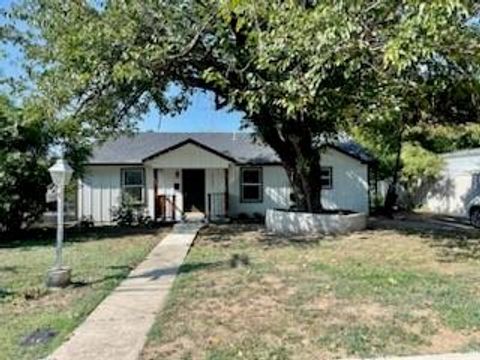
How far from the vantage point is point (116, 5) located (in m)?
13.8

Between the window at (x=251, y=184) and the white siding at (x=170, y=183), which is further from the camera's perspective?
the window at (x=251, y=184)

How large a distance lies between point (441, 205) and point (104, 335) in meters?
25.6

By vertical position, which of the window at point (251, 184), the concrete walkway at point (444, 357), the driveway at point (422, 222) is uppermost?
the window at point (251, 184)

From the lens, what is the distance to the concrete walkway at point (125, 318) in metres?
6.71

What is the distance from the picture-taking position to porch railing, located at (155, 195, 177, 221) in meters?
28.1

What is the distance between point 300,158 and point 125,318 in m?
12.4

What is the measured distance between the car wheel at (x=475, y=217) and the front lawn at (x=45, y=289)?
455 inches

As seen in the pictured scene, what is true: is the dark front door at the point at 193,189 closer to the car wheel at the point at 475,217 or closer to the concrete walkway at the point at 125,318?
the car wheel at the point at 475,217

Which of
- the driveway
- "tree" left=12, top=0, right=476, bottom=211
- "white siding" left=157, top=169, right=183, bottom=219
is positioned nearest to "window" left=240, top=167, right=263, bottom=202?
"white siding" left=157, top=169, right=183, bottom=219

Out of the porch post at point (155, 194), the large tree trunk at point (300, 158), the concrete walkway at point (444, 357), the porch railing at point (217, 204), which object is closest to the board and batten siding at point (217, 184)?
the porch post at point (155, 194)

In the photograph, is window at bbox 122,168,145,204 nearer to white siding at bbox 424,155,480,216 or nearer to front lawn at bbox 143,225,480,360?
front lawn at bbox 143,225,480,360

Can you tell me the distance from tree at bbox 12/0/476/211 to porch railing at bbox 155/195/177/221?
7974 mm

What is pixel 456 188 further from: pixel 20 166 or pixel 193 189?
pixel 20 166

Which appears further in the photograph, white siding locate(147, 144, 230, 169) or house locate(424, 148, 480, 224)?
white siding locate(147, 144, 230, 169)
